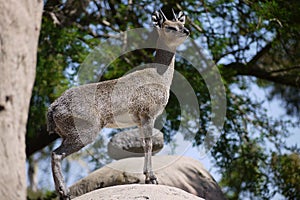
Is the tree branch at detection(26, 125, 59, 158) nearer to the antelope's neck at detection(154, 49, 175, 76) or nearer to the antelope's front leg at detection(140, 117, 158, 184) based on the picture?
the antelope's neck at detection(154, 49, 175, 76)

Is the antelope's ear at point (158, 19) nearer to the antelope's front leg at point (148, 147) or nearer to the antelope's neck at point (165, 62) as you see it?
the antelope's neck at point (165, 62)

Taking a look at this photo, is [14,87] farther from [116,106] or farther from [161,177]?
[161,177]

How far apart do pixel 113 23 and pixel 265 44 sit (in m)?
3.22

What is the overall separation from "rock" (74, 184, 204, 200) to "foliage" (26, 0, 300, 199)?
4715 mm

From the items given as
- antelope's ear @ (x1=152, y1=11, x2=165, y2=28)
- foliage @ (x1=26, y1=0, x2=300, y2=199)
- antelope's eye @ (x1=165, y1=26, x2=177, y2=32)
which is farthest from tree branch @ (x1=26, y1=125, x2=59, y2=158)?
antelope's eye @ (x1=165, y1=26, x2=177, y2=32)

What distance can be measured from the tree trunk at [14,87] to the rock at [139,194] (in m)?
2.62

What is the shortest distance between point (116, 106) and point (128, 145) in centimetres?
282

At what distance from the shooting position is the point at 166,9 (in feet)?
40.1

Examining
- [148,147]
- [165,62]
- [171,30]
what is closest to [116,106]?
[148,147]

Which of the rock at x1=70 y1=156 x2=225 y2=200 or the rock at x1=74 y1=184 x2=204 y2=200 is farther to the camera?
the rock at x1=70 y1=156 x2=225 y2=200

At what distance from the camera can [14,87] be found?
12.2 feet

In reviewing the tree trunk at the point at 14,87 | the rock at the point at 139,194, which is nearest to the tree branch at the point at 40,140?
the rock at the point at 139,194

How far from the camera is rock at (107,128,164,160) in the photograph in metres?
9.49

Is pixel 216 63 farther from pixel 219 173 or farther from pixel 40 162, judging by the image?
pixel 40 162
